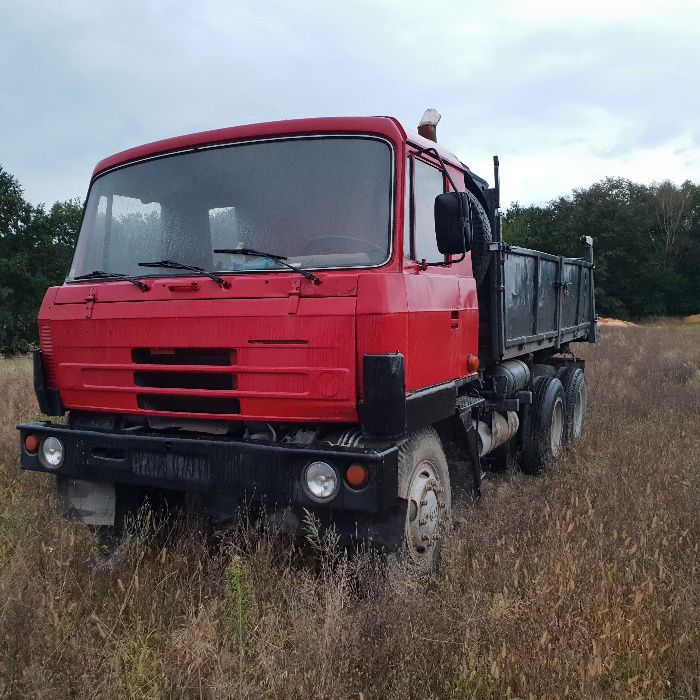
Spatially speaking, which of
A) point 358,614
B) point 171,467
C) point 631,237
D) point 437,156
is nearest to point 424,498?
point 358,614

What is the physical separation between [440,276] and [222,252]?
1.31 metres

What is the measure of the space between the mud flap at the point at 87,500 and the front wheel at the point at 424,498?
74.7 inches

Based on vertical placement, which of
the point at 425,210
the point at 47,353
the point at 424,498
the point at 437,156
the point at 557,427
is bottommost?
the point at 557,427

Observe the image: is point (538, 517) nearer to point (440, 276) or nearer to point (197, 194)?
point (440, 276)

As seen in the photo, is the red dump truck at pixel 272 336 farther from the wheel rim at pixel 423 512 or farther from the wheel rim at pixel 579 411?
the wheel rim at pixel 579 411

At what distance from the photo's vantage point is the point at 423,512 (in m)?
3.95

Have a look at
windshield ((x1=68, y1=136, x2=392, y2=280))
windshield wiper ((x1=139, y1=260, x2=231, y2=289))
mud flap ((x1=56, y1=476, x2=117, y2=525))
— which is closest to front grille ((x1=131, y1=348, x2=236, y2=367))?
windshield wiper ((x1=139, y1=260, x2=231, y2=289))

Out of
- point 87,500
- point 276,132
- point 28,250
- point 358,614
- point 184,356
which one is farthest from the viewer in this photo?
point 28,250

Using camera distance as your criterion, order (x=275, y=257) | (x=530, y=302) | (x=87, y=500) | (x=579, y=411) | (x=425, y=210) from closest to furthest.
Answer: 1. (x=275, y=257)
2. (x=425, y=210)
3. (x=87, y=500)
4. (x=530, y=302)
5. (x=579, y=411)

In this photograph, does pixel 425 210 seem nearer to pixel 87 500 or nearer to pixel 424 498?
pixel 424 498

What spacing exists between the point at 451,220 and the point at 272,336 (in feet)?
3.78

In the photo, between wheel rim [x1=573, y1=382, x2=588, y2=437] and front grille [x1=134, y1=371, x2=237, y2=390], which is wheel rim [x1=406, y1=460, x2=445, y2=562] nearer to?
front grille [x1=134, y1=371, x2=237, y2=390]

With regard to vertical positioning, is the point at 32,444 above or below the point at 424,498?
above

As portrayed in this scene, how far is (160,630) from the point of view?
10.7 ft
